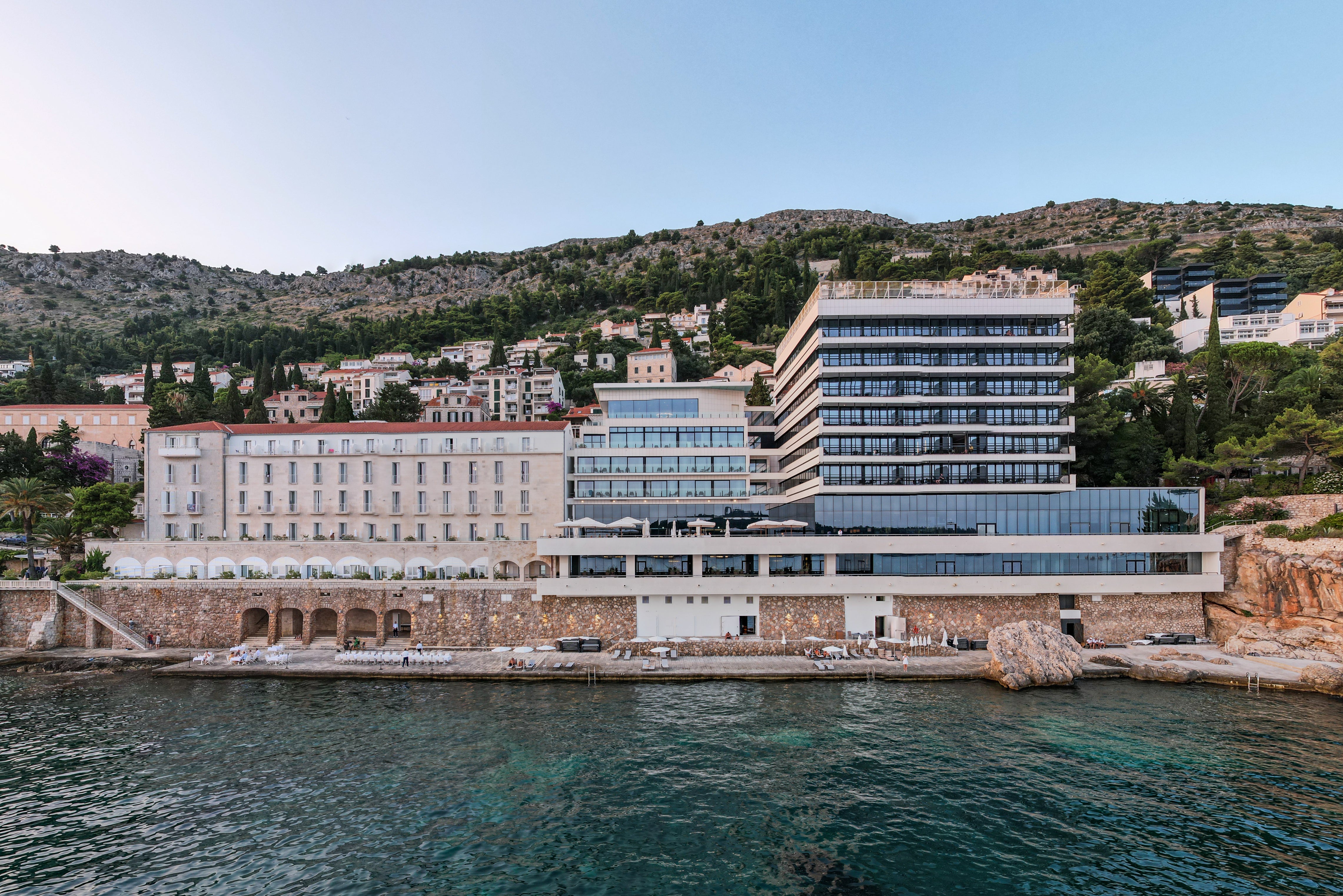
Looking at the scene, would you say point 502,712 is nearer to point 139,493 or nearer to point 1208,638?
point 1208,638

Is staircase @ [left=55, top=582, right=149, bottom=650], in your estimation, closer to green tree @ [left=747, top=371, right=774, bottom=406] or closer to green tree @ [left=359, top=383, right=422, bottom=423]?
green tree @ [left=359, top=383, right=422, bottom=423]

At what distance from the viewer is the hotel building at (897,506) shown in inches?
1780

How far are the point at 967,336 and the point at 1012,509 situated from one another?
13.6m

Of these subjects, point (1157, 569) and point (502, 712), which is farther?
point (1157, 569)

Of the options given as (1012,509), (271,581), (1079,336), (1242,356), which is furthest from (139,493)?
(1079,336)

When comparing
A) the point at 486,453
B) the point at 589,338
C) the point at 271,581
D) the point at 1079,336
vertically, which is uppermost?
the point at 589,338

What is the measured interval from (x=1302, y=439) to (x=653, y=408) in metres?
51.6

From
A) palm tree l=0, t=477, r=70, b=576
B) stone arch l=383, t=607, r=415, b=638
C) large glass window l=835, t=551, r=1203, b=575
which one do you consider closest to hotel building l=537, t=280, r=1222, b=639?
large glass window l=835, t=551, r=1203, b=575

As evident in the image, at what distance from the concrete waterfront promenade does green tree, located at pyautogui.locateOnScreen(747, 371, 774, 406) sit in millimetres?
50813

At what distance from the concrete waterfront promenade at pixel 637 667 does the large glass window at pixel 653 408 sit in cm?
2239

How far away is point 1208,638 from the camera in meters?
45.6

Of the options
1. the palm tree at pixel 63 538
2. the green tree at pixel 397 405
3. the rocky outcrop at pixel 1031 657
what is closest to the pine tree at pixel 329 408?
the green tree at pixel 397 405

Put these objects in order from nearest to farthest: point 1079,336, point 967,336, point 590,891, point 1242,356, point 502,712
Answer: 1. point 590,891
2. point 502,712
3. point 967,336
4. point 1242,356
5. point 1079,336

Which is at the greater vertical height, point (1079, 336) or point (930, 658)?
point (1079, 336)
